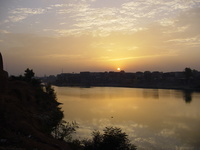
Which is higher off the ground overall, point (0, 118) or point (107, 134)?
point (0, 118)

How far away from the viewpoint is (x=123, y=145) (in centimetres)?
776

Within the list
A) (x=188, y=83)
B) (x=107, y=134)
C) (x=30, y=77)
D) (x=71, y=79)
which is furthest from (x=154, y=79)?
(x=107, y=134)

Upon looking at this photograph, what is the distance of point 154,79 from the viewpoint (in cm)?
7425

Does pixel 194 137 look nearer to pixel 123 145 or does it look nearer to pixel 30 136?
pixel 123 145

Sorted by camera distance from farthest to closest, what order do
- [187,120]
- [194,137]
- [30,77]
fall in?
[30,77] < [187,120] < [194,137]

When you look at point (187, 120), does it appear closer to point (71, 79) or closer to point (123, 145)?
point (123, 145)

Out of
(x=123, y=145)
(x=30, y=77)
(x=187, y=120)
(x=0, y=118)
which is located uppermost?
(x=30, y=77)

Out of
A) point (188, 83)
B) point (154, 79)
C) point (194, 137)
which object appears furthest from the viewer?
point (154, 79)

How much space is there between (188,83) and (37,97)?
4718cm

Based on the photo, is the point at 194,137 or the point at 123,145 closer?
the point at 123,145

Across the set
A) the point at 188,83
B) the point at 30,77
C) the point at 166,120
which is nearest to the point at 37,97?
the point at 30,77

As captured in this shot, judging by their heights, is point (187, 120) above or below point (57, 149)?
below

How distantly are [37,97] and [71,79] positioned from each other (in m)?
78.5

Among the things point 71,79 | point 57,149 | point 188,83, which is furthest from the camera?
point 71,79
